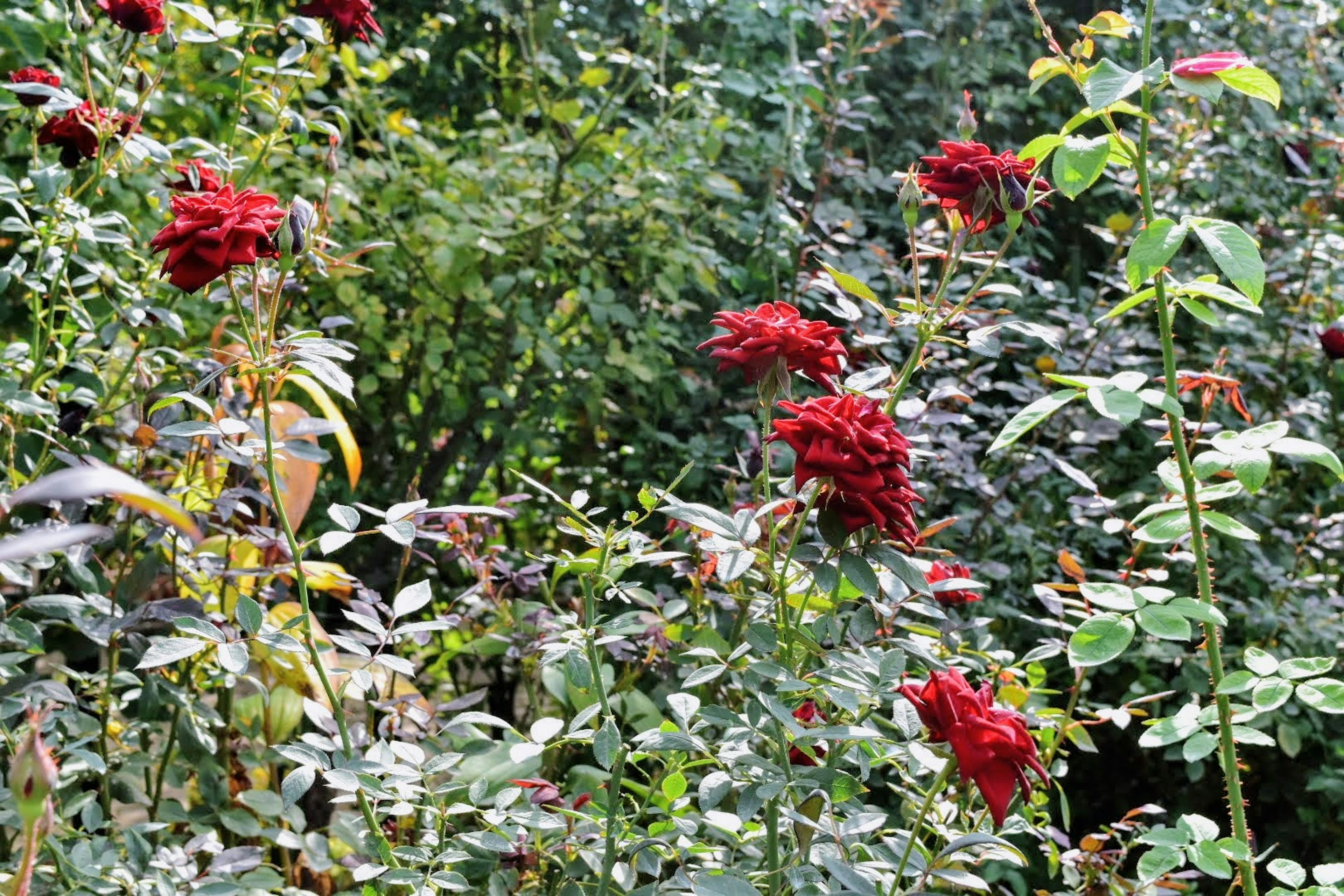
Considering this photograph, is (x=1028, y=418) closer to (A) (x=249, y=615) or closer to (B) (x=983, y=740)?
(B) (x=983, y=740)

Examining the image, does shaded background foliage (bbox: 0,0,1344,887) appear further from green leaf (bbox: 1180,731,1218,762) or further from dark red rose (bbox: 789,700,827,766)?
green leaf (bbox: 1180,731,1218,762)

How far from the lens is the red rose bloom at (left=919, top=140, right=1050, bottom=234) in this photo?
992 millimetres

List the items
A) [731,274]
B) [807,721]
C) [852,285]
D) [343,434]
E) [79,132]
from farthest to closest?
1. [731,274]
2. [343,434]
3. [79,132]
4. [807,721]
5. [852,285]

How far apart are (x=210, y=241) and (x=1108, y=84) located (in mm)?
737

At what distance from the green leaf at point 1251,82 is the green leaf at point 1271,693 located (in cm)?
49

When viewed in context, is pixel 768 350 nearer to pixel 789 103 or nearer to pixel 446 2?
pixel 789 103

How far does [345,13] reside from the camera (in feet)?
4.82

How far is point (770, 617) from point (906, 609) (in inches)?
23.5

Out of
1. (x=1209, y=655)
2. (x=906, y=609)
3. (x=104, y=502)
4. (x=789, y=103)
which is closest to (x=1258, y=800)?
(x=906, y=609)

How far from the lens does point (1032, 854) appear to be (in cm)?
187

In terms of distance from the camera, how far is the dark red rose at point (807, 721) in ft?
3.64

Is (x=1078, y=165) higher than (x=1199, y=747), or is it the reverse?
(x=1078, y=165)

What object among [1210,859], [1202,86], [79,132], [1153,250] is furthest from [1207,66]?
[79,132]

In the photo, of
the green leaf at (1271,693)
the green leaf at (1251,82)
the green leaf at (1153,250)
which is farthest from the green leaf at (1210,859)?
the green leaf at (1251,82)
